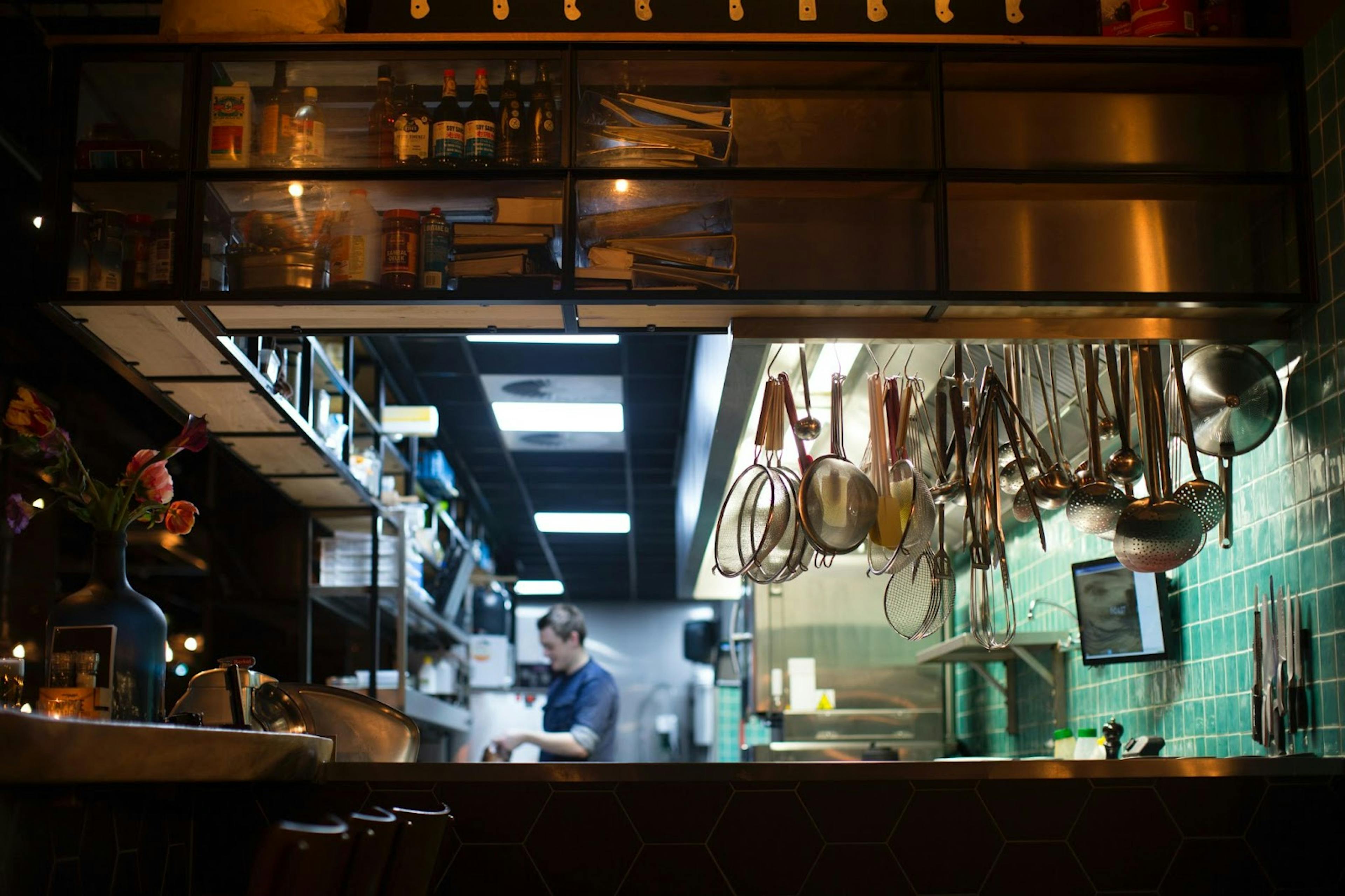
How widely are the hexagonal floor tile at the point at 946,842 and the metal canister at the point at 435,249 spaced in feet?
4.94

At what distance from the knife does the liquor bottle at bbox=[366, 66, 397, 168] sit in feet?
7.22

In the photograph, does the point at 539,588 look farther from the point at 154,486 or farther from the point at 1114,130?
the point at 154,486

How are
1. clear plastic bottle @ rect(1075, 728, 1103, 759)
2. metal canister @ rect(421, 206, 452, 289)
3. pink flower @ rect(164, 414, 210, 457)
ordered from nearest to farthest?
pink flower @ rect(164, 414, 210, 457) → metal canister @ rect(421, 206, 452, 289) → clear plastic bottle @ rect(1075, 728, 1103, 759)

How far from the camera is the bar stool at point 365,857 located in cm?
155

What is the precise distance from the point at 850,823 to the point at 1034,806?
14.4 inches

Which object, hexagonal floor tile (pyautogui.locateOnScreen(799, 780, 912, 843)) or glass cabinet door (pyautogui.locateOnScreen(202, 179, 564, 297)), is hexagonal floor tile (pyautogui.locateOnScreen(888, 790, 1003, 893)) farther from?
glass cabinet door (pyautogui.locateOnScreen(202, 179, 564, 297))

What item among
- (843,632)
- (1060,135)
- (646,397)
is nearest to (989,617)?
(1060,135)

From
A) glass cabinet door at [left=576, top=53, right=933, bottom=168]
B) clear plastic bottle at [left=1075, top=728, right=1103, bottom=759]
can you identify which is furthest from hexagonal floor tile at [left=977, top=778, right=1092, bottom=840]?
glass cabinet door at [left=576, top=53, right=933, bottom=168]

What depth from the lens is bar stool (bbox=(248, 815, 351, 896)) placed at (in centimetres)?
127

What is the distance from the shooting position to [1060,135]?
3189 mm

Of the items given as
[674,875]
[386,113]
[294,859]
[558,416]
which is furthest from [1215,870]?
[558,416]

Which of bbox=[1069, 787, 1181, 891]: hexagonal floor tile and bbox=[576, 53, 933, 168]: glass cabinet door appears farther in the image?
bbox=[576, 53, 933, 168]: glass cabinet door

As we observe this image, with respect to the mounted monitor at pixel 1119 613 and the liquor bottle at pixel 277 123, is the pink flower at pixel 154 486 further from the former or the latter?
the mounted monitor at pixel 1119 613

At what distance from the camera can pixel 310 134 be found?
3121mm
